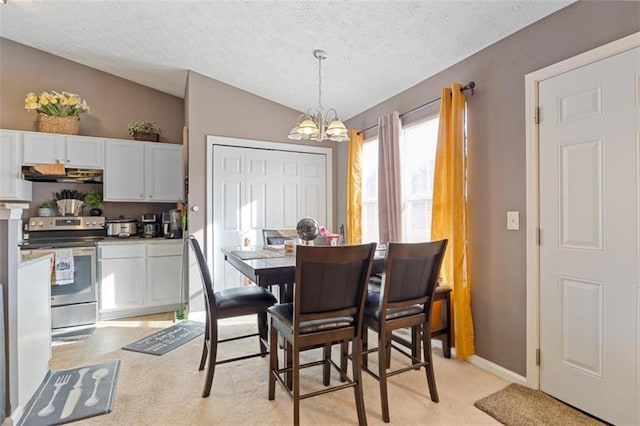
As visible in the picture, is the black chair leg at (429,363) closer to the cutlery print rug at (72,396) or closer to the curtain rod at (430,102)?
the curtain rod at (430,102)

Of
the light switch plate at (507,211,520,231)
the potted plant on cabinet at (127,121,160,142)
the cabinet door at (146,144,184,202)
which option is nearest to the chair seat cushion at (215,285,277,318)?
the light switch plate at (507,211,520,231)

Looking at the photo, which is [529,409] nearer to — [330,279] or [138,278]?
[330,279]

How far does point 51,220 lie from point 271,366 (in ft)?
11.4

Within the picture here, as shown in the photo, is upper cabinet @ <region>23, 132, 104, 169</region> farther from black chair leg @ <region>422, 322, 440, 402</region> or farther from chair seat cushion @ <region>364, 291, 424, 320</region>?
black chair leg @ <region>422, 322, 440, 402</region>

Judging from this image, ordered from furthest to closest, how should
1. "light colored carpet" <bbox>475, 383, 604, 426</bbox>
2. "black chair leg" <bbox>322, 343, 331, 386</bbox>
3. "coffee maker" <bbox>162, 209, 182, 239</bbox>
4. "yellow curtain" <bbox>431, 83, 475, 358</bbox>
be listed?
"coffee maker" <bbox>162, 209, 182, 239</bbox> < "yellow curtain" <bbox>431, 83, 475, 358</bbox> < "black chair leg" <bbox>322, 343, 331, 386</bbox> < "light colored carpet" <bbox>475, 383, 604, 426</bbox>

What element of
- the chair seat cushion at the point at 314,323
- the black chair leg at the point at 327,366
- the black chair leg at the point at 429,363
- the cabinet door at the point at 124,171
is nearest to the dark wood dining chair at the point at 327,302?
the chair seat cushion at the point at 314,323

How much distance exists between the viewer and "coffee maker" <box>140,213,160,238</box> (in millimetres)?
4309

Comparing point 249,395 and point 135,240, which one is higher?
point 135,240

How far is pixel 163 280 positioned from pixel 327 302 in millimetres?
3099

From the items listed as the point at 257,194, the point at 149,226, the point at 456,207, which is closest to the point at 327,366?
the point at 456,207

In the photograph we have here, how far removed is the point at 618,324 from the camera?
1.79 m

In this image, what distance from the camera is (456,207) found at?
2.62m

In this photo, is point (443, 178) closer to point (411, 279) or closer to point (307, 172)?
point (411, 279)

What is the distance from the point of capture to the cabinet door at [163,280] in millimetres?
4004
